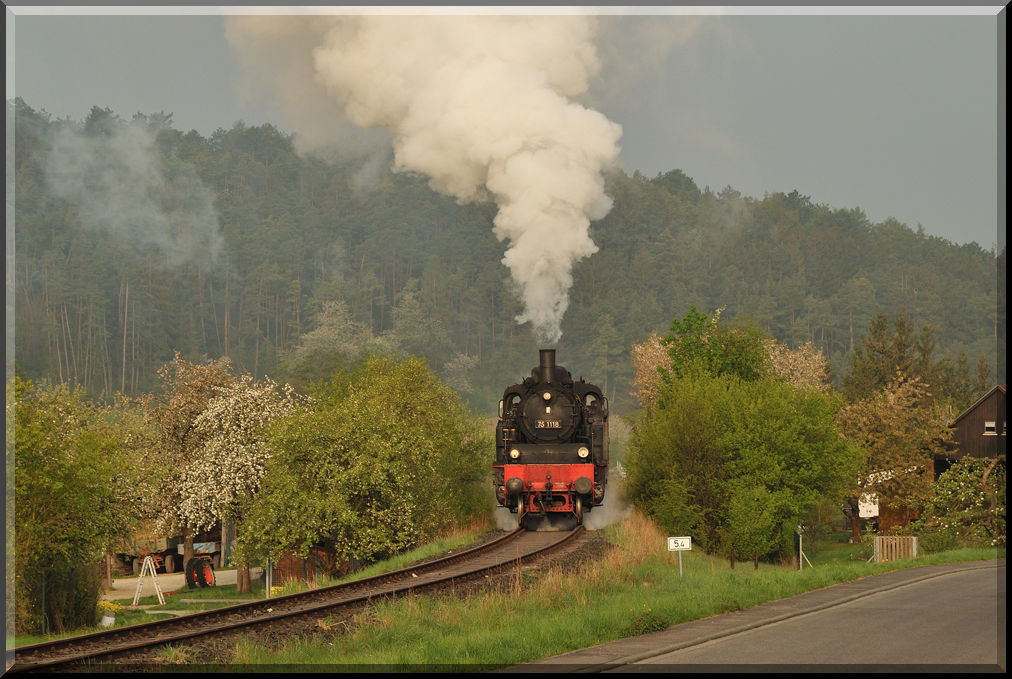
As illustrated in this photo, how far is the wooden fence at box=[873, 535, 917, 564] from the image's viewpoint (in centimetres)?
3297

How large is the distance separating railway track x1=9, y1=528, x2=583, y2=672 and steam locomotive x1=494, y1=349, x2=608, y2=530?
83.0 inches

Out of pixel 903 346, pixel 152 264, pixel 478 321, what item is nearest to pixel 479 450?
pixel 903 346

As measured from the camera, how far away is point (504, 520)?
32.2 m

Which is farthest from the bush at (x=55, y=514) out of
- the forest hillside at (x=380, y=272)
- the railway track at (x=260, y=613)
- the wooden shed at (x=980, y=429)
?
the forest hillside at (x=380, y=272)

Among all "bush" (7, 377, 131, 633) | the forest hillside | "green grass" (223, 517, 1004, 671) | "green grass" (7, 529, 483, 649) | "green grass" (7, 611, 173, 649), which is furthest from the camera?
the forest hillside

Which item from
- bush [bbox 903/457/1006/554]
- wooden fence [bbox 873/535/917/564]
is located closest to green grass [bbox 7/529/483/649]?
wooden fence [bbox 873/535/917/564]

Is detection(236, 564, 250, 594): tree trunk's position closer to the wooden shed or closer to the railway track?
the railway track

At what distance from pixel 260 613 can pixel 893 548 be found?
83.2 feet

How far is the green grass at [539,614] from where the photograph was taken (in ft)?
43.7

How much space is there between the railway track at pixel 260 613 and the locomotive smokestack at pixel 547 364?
5866mm

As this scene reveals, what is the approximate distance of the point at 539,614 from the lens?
651 inches

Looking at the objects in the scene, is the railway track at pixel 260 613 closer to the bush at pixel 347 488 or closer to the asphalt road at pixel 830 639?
the bush at pixel 347 488

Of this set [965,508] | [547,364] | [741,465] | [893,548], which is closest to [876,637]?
[741,465]

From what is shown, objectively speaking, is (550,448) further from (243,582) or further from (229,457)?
(243,582)
